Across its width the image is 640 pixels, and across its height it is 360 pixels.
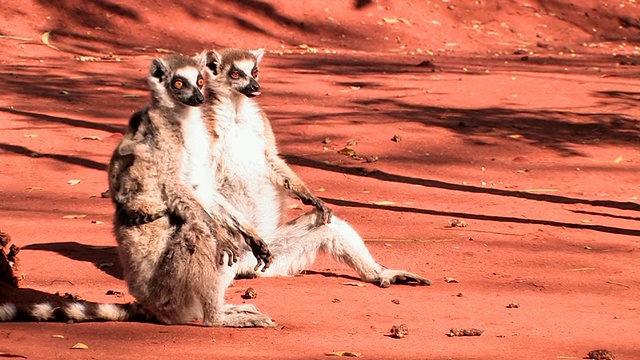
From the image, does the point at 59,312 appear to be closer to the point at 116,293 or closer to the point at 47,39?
the point at 116,293

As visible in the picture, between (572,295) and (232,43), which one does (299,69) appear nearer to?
(232,43)

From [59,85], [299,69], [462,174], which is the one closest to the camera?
[462,174]

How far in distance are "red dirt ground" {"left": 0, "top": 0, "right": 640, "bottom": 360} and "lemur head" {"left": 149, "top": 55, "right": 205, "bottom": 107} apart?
51.5 inches

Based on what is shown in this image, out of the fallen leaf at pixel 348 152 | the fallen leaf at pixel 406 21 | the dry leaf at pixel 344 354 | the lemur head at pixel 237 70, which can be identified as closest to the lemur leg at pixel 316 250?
the lemur head at pixel 237 70

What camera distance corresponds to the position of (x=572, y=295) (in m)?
7.93

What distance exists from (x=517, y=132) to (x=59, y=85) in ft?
20.5

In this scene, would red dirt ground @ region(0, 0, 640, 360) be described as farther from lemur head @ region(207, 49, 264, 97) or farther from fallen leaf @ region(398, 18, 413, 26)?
lemur head @ region(207, 49, 264, 97)

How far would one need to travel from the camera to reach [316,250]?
27.7 feet

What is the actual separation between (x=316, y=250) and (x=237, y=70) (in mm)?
1465

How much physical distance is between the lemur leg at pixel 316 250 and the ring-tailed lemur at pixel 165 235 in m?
1.65

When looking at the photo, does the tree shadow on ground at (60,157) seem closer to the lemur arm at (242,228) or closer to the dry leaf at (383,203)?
the dry leaf at (383,203)

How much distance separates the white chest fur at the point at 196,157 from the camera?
22.0 feet

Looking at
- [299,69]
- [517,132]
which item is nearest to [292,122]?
[517,132]

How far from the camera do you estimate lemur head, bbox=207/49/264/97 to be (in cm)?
860
